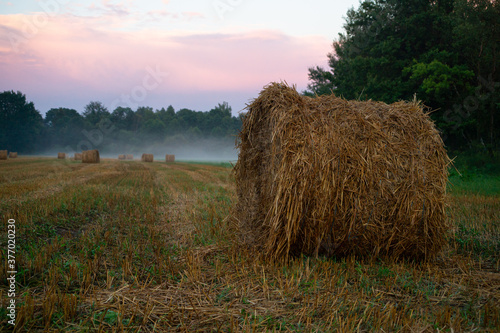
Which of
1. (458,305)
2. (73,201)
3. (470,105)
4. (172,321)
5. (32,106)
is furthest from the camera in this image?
(32,106)

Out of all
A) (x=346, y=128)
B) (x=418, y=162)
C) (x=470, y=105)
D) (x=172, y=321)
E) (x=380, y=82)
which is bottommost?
(x=172, y=321)

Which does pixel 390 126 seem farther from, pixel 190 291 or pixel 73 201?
pixel 73 201

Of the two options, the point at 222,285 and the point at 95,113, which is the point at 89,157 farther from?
the point at 95,113

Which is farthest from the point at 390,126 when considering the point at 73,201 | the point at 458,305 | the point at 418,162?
the point at 73,201

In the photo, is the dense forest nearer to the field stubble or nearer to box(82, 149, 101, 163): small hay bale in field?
the field stubble

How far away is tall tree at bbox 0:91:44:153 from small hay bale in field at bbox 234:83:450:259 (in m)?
90.8

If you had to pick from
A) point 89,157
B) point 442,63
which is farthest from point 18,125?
point 442,63

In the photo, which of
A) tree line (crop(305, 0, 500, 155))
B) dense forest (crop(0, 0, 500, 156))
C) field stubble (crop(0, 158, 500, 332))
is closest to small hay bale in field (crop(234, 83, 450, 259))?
field stubble (crop(0, 158, 500, 332))

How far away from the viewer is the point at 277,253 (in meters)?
4.32

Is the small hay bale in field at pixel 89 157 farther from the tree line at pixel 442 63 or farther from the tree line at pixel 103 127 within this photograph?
the tree line at pixel 103 127

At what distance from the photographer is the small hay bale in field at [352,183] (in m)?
4.25

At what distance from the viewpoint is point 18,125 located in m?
79.8

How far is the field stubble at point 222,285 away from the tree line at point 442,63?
1561cm

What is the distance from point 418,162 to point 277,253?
91.0 inches
